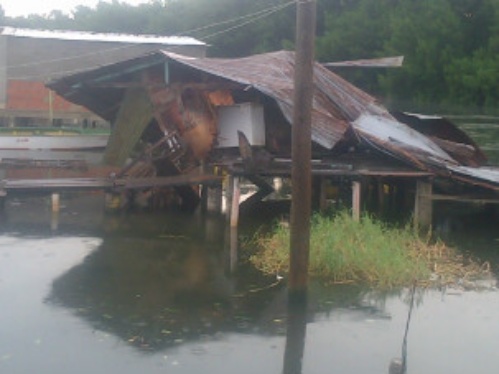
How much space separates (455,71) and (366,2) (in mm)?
10047

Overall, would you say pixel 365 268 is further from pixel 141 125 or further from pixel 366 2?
pixel 366 2

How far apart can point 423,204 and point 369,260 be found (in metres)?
5.15

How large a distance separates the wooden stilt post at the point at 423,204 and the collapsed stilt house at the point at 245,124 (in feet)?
0.88

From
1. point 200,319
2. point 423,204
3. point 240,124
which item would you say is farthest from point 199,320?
point 240,124

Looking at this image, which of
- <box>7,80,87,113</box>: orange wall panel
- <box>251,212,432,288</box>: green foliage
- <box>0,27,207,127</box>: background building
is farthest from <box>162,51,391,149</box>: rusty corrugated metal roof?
<box>7,80,87,113</box>: orange wall panel

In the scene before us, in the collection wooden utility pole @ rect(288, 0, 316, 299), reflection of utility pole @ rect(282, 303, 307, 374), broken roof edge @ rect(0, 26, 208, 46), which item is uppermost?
broken roof edge @ rect(0, 26, 208, 46)

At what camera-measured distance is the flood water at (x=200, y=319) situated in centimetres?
823

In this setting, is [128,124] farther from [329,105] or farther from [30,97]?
[30,97]

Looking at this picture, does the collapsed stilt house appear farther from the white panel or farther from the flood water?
the flood water

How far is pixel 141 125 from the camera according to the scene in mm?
19047

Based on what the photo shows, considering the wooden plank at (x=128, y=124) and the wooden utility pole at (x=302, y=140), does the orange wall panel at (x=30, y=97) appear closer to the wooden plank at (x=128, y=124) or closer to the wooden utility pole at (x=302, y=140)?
the wooden plank at (x=128, y=124)

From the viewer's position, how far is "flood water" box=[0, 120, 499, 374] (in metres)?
8.23

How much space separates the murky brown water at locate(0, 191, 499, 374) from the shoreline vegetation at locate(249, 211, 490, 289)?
0.44 meters

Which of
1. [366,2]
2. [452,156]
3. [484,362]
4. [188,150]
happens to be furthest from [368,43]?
[484,362]
